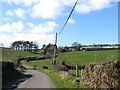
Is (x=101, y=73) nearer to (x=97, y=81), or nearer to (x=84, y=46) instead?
(x=97, y=81)

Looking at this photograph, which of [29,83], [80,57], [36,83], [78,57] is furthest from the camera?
[78,57]

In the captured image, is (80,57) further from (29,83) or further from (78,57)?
(29,83)

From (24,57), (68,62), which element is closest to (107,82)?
(68,62)

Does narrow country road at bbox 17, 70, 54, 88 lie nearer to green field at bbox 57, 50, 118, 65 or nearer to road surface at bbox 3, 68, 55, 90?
road surface at bbox 3, 68, 55, 90

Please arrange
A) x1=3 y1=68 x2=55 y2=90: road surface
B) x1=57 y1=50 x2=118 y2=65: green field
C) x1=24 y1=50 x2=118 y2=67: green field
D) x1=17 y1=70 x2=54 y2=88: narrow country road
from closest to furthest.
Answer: x1=3 y1=68 x2=55 y2=90: road surface → x1=17 y1=70 x2=54 y2=88: narrow country road → x1=24 y1=50 x2=118 y2=67: green field → x1=57 y1=50 x2=118 y2=65: green field

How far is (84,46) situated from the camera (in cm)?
15700

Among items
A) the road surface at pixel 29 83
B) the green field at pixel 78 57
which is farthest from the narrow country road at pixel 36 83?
the green field at pixel 78 57

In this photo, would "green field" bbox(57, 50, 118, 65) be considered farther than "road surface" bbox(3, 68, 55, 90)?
Yes

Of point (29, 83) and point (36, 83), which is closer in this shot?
point (29, 83)

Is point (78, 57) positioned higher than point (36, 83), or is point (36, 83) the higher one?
point (78, 57)

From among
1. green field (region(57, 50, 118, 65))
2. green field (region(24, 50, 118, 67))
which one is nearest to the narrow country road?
green field (region(24, 50, 118, 67))

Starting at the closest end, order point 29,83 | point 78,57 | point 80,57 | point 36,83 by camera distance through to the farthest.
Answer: point 29,83 < point 36,83 < point 80,57 < point 78,57

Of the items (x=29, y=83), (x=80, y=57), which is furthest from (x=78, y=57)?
→ (x=29, y=83)

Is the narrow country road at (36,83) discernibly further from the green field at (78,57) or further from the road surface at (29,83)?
the green field at (78,57)
